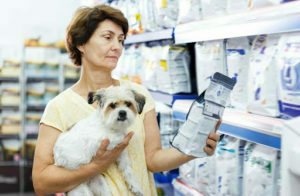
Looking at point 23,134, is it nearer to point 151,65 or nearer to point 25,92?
point 25,92

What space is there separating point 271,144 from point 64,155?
0.68 metres

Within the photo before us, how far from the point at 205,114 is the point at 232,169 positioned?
616 millimetres

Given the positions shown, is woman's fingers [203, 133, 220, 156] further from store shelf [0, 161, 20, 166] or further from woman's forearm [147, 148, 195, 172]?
store shelf [0, 161, 20, 166]

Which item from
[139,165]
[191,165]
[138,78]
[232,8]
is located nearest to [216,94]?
[139,165]

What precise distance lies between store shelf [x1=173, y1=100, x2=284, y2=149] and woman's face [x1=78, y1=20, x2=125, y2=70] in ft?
1.71

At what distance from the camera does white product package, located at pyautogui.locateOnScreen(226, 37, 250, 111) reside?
5.37ft

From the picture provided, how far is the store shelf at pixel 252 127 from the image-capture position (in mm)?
1264

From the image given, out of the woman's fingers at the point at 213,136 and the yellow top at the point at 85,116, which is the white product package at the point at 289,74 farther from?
the yellow top at the point at 85,116

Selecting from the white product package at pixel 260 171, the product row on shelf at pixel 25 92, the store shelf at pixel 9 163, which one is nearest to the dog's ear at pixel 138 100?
the white product package at pixel 260 171

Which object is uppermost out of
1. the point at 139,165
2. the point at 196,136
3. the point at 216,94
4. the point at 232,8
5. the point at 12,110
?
the point at 232,8

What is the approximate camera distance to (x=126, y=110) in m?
1.19

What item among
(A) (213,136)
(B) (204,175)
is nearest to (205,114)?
(A) (213,136)

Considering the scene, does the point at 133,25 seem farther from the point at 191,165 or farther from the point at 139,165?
the point at 139,165

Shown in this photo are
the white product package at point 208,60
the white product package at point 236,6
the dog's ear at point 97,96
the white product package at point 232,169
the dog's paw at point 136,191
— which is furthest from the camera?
the white product package at point 208,60
